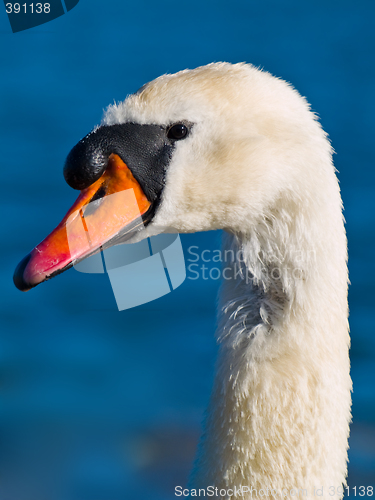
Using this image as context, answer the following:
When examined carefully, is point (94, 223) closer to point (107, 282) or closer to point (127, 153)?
point (127, 153)

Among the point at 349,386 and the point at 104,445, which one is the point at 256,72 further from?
the point at 104,445

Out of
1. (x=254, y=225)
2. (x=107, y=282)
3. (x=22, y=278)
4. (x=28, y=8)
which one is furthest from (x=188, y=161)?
(x=28, y=8)

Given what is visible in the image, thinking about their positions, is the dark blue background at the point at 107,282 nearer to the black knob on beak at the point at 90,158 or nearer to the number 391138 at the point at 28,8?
the number 391138 at the point at 28,8

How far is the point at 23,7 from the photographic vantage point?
7270 millimetres

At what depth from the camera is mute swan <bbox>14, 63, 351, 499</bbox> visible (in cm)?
191

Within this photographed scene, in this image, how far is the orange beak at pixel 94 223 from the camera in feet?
6.38

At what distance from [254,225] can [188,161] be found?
10.6 inches

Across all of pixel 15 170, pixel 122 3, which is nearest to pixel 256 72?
pixel 15 170

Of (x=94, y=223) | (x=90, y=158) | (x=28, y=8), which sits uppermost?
(x=28, y=8)

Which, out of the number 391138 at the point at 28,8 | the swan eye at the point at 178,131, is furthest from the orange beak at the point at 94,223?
the number 391138 at the point at 28,8

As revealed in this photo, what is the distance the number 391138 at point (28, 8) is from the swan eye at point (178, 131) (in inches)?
228

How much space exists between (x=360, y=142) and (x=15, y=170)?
299 cm

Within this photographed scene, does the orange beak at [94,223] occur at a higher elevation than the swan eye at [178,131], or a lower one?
lower

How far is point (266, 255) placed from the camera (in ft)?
6.52
